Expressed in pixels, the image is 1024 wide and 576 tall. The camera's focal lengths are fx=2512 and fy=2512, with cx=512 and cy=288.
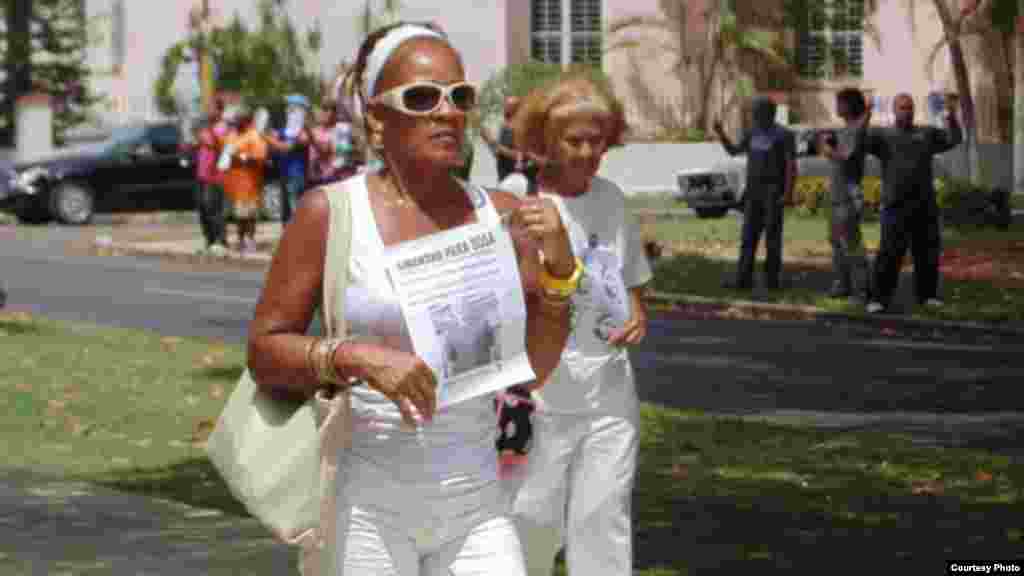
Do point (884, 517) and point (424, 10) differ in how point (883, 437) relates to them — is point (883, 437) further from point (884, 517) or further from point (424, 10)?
point (424, 10)

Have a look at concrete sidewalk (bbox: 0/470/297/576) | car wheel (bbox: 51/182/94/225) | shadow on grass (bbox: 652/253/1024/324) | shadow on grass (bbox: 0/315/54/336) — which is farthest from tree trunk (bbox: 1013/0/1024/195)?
concrete sidewalk (bbox: 0/470/297/576)

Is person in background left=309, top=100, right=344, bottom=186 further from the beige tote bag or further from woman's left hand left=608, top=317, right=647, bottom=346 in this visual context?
the beige tote bag

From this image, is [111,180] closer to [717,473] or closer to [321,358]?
[717,473]

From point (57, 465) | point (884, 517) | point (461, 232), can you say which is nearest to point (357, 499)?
point (461, 232)

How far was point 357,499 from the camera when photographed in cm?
478

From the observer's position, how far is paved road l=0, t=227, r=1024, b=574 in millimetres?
9086

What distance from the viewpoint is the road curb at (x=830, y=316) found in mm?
20273

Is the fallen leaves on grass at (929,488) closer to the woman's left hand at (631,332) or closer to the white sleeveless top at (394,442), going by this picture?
the woman's left hand at (631,332)

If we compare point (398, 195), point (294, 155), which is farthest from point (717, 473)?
point (294, 155)

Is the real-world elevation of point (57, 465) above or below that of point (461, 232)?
below

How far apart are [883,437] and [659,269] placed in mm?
13460

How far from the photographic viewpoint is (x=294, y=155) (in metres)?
32.8

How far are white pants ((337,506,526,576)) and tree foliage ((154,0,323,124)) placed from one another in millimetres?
42150

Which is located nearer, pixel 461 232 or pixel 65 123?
pixel 461 232
